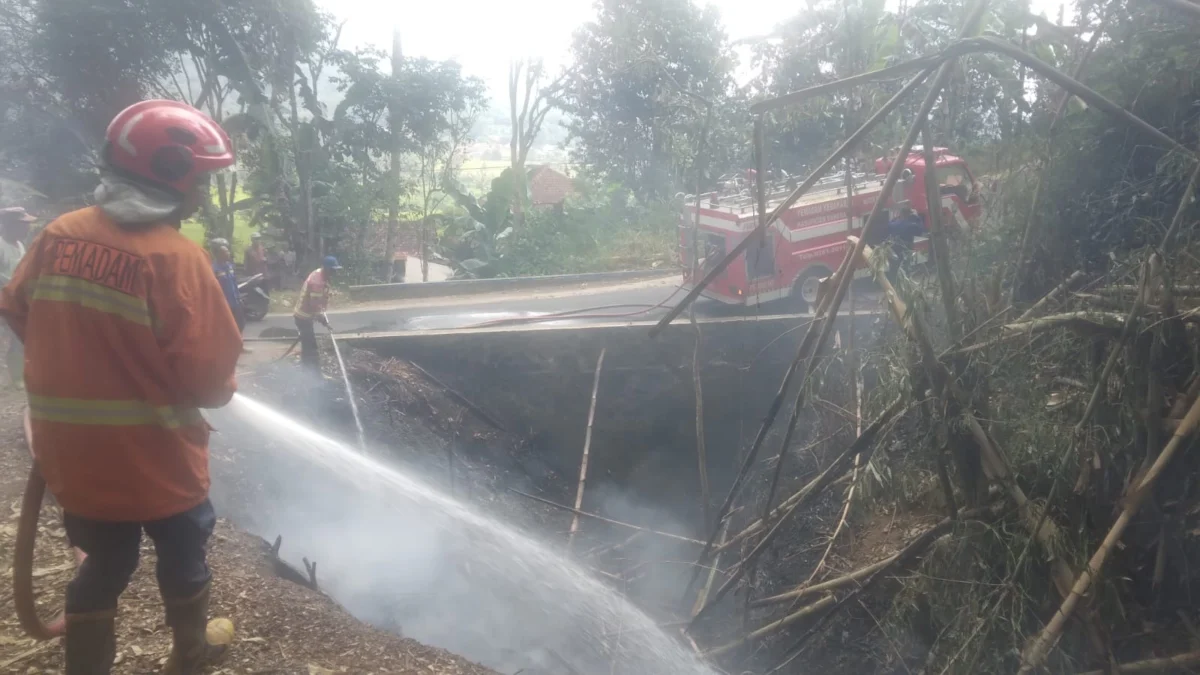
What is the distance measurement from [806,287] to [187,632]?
35.3ft

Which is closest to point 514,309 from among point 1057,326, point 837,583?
point 837,583

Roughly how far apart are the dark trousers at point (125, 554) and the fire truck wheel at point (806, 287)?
1055 centimetres

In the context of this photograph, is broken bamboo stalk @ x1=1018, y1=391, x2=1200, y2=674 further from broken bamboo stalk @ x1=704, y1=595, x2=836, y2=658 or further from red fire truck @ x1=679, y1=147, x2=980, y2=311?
red fire truck @ x1=679, y1=147, x2=980, y2=311

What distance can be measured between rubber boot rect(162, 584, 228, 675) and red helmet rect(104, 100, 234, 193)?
1.32 m

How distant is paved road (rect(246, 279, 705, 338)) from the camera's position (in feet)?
40.3

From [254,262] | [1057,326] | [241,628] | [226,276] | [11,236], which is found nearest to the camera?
[241,628]

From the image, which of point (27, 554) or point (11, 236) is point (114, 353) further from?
point (11, 236)

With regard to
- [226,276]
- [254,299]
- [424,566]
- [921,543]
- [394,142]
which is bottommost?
[424,566]

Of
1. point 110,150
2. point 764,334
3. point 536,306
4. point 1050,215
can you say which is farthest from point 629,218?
point 110,150

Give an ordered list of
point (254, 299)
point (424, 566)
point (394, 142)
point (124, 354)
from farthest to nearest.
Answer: point (394, 142), point (254, 299), point (424, 566), point (124, 354)

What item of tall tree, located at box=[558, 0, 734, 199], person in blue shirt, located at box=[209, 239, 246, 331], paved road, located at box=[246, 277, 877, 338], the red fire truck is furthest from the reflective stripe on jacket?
tall tree, located at box=[558, 0, 734, 199]

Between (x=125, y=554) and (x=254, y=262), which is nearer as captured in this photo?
(x=125, y=554)

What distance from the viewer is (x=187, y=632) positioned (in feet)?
8.41

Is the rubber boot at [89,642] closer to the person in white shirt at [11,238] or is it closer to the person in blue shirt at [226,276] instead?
the person in white shirt at [11,238]
